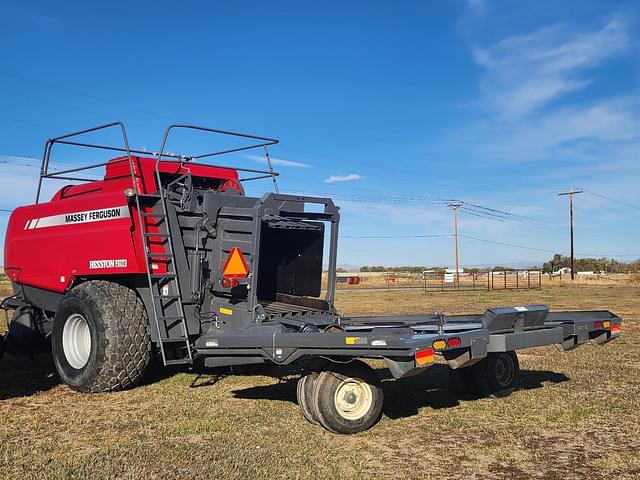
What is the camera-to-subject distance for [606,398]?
7453mm

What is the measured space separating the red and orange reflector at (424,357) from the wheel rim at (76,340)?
4.66 meters

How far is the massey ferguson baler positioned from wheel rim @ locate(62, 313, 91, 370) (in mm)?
14

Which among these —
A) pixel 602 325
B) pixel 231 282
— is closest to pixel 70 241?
pixel 231 282

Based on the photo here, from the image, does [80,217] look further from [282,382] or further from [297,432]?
[297,432]

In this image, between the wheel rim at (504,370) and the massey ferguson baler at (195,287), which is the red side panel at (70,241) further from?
the wheel rim at (504,370)

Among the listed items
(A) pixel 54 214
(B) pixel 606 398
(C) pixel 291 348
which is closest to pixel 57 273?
(A) pixel 54 214

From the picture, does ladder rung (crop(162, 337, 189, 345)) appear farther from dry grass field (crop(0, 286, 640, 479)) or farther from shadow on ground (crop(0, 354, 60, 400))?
shadow on ground (crop(0, 354, 60, 400))

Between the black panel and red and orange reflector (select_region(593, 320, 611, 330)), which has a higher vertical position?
the black panel

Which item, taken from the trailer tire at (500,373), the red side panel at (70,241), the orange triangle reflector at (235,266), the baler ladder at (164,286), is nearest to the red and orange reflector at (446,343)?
the trailer tire at (500,373)

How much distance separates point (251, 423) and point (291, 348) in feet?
2.91

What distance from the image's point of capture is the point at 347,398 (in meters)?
6.15

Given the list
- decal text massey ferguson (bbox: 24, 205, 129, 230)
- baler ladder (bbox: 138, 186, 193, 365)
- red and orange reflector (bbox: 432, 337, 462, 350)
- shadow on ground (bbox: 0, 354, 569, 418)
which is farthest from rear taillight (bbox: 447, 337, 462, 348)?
decal text massey ferguson (bbox: 24, 205, 129, 230)

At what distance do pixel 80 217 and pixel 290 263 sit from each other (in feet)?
9.34

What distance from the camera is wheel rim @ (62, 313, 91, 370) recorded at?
27.6 feet
